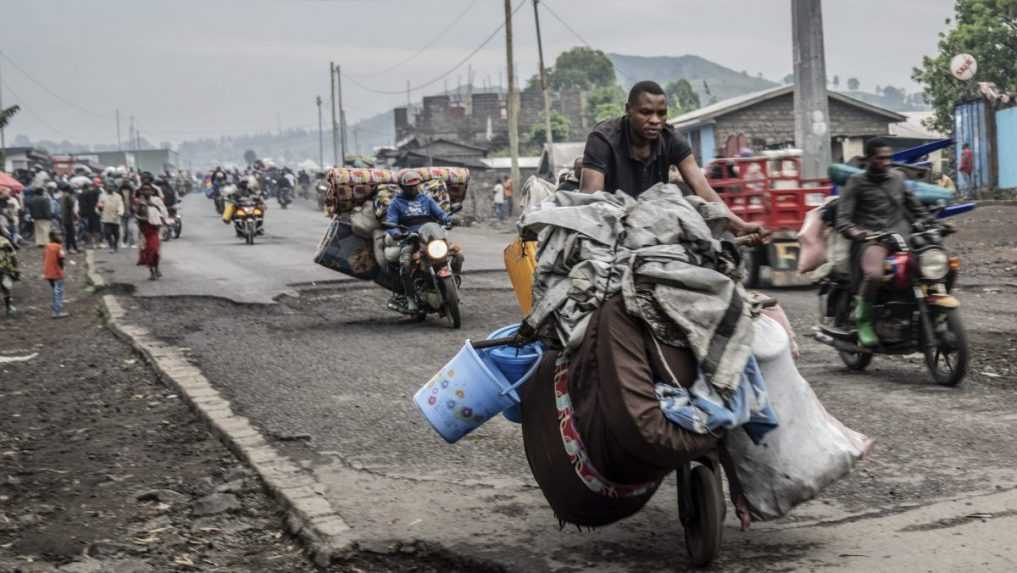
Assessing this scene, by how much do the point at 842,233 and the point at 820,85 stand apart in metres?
11.0

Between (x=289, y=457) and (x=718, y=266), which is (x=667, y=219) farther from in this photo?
(x=289, y=457)

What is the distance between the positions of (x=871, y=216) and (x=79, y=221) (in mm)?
25942

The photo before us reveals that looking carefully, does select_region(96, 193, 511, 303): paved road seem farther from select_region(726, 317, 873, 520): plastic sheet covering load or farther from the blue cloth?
the blue cloth

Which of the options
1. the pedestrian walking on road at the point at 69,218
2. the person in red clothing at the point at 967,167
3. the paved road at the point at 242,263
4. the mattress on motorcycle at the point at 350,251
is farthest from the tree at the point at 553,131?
the mattress on motorcycle at the point at 350,251

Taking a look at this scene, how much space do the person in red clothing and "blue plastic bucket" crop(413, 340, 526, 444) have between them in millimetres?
29468

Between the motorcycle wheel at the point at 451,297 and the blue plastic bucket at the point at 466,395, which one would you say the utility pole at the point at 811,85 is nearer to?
the motorcycle wheel at the point at 451,297

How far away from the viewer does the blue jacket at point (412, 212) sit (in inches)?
499

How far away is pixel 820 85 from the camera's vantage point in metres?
19.1

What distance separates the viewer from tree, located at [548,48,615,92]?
420 ft

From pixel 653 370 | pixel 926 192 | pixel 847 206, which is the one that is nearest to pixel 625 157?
pixel 653 370

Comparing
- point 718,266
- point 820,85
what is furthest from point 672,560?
point 820,85

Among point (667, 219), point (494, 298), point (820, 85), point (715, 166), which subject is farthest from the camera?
point (820, 85)

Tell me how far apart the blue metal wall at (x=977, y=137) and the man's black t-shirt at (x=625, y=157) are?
93.1 ft

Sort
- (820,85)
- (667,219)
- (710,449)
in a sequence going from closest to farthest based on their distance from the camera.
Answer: (710,449) < (667,219) < (820,85)
